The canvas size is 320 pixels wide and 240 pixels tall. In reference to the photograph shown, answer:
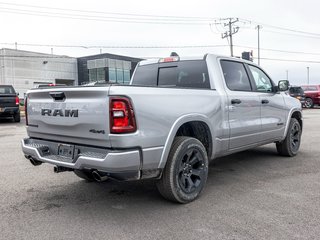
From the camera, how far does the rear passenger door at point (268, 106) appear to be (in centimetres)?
598

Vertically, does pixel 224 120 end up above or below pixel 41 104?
below

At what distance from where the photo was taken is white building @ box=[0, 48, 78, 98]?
54.6 m

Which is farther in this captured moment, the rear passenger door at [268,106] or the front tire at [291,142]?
the front tire at [291,142]

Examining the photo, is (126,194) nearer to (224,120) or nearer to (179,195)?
(179,195)

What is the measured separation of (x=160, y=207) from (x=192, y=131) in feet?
3.68

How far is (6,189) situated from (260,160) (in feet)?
14.8

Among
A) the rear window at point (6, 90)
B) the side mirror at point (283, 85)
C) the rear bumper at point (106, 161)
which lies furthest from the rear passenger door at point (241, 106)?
the rear window at point (6, 90)

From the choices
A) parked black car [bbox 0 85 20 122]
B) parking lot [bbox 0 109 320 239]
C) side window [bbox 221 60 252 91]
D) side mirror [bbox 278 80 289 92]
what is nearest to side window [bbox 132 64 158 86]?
side window [bbox 221 60 252 91]

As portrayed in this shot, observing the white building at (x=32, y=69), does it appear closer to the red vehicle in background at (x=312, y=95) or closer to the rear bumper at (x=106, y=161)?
the red vehicle in background at (x=312, y=95)

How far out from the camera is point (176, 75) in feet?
17.8

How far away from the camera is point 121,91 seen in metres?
3.59

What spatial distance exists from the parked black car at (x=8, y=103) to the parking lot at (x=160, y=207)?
36.1ft

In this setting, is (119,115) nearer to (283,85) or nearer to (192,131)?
(192,131)

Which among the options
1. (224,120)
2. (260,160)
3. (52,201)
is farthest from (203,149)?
(260,160)
